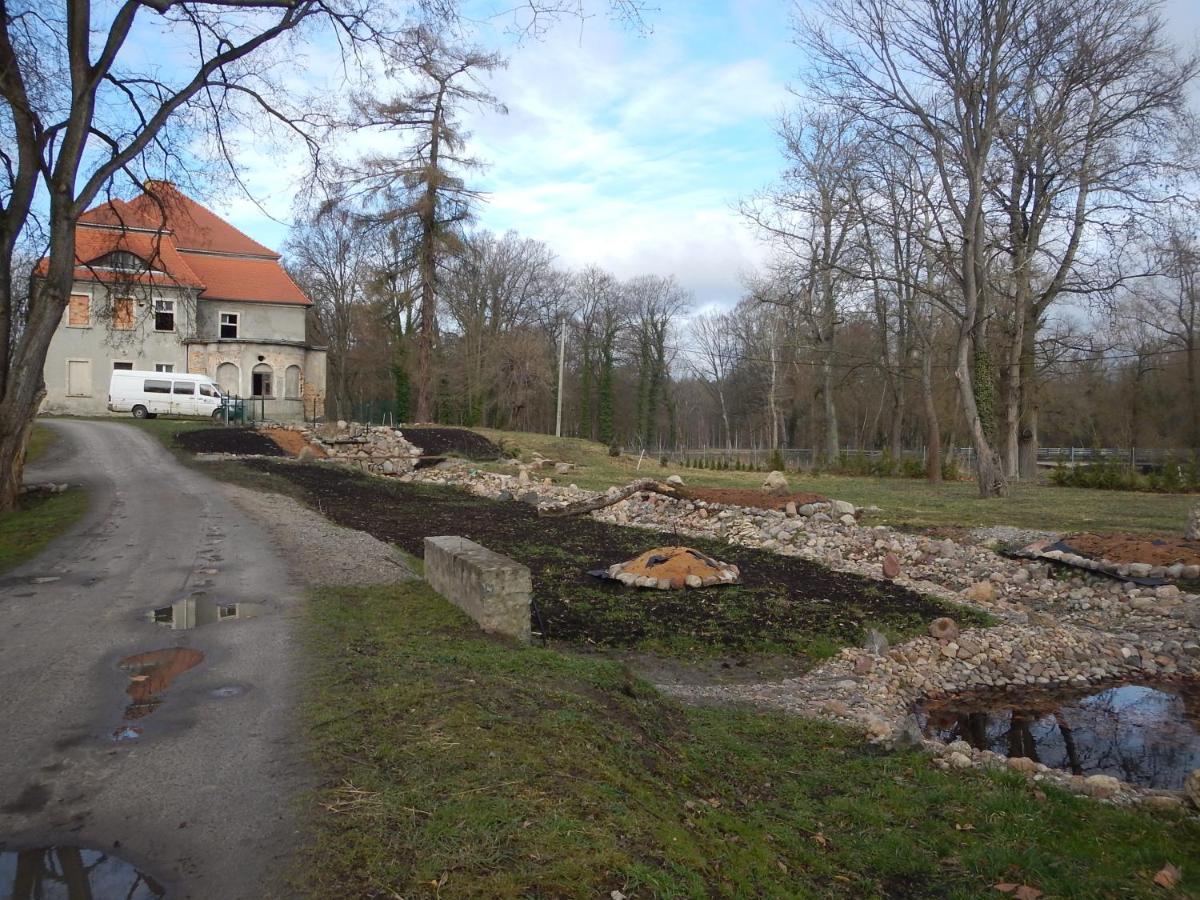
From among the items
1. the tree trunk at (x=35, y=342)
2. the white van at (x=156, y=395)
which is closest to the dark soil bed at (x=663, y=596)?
the tree trunk at (x=35, y=342)

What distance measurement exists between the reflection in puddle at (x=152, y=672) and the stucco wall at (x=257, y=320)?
38.0 meters

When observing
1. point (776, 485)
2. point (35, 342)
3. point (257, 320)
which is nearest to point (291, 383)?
point (257, 320)

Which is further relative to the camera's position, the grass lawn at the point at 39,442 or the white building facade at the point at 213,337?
the white building facade at the point at 213,337

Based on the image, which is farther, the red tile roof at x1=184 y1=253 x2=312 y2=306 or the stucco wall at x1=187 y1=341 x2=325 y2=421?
the red tile roof at x1=184 y1=253 x2=312 y2=306

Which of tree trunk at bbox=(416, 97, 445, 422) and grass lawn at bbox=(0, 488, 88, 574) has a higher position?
tree trunk at bbox=(416, 97, 445, 422)

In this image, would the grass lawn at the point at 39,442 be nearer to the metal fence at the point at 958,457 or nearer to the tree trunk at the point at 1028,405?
the metal fence at the point at 958,457

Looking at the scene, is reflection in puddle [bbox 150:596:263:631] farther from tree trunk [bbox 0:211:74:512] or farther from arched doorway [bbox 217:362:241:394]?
arched doorway [bbox 217:362:241:394]

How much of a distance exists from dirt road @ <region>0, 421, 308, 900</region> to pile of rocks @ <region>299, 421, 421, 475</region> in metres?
→ 14.6

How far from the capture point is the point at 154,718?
5285mm

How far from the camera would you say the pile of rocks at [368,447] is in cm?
2592

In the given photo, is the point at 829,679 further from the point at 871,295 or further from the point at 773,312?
the point at 773,312

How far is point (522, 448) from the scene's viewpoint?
115ft

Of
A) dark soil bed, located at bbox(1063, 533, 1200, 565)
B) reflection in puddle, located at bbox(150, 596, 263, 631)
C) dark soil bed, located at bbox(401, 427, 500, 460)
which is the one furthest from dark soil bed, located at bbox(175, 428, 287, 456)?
dark soil bed, located at bbox(1063, 533, 1200, 565)

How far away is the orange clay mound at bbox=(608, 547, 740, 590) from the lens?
11.4 meters
